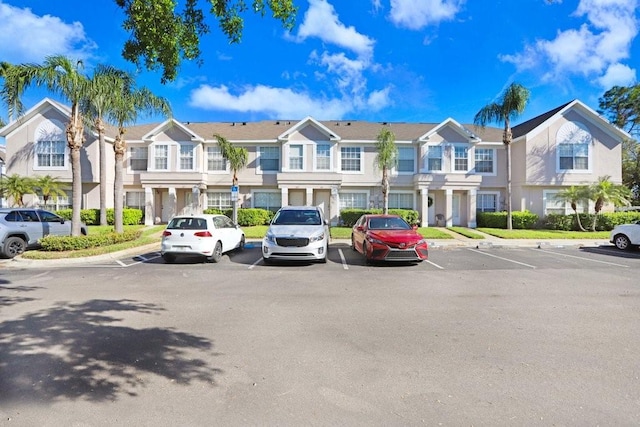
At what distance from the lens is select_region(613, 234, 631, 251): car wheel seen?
1407cm

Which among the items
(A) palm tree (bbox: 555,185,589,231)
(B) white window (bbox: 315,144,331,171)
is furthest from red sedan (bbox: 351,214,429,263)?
(A) palm tree (bbox: 555,185,589,231)

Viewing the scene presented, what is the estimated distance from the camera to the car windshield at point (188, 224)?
10.8 m

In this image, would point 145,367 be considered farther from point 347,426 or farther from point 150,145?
point 150,145

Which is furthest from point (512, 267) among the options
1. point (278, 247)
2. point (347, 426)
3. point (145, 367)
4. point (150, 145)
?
point (150, 145)

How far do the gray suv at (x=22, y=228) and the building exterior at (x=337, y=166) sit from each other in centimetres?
1012

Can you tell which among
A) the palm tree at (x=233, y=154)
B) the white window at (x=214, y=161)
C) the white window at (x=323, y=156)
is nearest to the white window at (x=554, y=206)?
the white window at (x=323, y=156)

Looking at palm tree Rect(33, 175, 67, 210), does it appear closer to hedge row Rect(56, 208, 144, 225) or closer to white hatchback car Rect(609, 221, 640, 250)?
hedge row Rect(56, 208, 144, 225)

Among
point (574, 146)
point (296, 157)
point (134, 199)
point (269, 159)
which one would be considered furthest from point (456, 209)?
point (134, 199)

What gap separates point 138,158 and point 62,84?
12.8m

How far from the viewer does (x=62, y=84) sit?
11641 mm

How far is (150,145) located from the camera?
75.7 ft

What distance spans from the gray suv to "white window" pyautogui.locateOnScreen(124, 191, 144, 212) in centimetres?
1107

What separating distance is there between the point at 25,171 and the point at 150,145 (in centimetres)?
827

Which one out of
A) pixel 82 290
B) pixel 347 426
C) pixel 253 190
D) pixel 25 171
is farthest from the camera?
pixel 253 190
